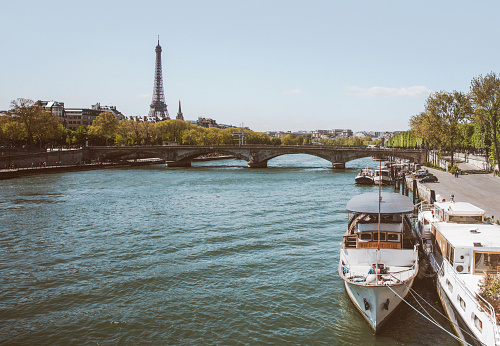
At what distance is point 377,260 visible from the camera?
1769 cm

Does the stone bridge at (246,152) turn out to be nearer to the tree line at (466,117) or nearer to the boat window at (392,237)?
the tree line at (466,117)

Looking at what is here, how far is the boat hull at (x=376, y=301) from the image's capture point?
51.2 ft

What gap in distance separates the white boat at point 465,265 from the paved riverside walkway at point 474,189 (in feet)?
28.6

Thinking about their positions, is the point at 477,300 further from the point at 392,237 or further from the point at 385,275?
the point at 392,237

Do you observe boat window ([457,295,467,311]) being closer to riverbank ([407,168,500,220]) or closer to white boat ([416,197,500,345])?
white boat ([416,197,500,345])

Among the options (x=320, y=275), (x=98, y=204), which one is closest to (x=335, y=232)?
(x=320, y=275)

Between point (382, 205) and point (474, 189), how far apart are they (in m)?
24.0

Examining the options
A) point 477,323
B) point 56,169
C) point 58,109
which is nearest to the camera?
point 477,323

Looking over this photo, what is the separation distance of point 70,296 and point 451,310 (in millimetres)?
14953

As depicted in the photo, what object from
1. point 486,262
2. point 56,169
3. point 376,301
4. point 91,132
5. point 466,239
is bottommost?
point 376,301

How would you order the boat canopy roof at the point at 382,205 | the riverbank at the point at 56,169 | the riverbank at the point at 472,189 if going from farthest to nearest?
the riverbank at the point at 56,169 < the riverbank at the point at 472,189 < the boat canopy roof at the point at 382,205

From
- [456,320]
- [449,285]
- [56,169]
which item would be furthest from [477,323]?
[56,169]

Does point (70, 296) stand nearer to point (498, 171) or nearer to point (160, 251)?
point (160, 251)

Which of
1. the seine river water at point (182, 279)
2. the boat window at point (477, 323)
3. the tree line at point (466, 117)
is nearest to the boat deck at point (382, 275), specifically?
the seine river water at point (182, 279)
